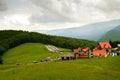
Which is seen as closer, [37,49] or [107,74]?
[107,74]

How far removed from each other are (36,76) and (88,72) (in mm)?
12600

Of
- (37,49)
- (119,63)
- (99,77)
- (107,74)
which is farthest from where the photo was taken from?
(37,49)

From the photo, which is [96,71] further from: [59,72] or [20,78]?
[20,78]

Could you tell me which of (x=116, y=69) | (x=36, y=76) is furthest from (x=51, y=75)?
(x=116, y=69)

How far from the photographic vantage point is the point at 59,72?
61.9 m

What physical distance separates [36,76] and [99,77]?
14.1 meters

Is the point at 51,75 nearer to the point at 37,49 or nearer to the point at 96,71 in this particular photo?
the point at 96,71

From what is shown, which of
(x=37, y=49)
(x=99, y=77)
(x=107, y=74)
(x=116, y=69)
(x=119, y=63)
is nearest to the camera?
(x=99, y=77)

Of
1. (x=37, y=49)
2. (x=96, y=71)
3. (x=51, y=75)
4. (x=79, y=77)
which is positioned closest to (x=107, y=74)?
(x=96, y=71)

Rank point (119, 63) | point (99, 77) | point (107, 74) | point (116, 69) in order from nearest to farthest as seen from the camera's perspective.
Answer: point (99, 77) < point (107, 74) < point (116, 69) < point (119, 63)

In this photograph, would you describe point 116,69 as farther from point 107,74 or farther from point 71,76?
point 71,76

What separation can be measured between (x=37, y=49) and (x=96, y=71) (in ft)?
439

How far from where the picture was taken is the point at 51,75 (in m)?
58.4

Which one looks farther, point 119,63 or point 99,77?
point 119,63
